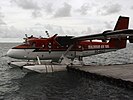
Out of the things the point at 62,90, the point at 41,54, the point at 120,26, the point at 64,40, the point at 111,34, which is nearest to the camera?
the point at 62,90

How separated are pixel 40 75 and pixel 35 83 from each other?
3.42 meters

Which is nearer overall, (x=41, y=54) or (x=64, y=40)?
(x=41, y=54)

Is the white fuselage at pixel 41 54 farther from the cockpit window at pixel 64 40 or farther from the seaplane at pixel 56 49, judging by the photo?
the cockpit window at pixel 64 40

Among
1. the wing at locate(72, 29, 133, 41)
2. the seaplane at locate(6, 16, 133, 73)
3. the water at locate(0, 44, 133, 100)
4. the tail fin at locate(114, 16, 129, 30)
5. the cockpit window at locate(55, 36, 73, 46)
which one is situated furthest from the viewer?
the tail fin at locate(114, 16, 129, 30)

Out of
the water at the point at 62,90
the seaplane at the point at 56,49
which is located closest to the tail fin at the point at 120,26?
the seaplane at the point at 56,49

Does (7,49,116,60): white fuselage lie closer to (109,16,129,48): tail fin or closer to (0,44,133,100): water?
(109,16,129,48): tail fin

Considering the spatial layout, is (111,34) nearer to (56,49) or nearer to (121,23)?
(56,49)

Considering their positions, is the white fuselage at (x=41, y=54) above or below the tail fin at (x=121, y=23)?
below

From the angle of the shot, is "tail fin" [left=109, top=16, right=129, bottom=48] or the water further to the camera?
"tail fin" [left=109, top=16, right=129, bottom=48]

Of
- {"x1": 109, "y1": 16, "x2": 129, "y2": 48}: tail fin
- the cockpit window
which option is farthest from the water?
{"x1": 109, "y1": 16, "x2": 129, "y2": 48}: tail fin

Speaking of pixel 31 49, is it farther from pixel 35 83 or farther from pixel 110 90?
pixel 110 90

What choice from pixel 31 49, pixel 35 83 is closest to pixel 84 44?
pixel 31 49

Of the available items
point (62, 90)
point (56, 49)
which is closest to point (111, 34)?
point (62, 90)

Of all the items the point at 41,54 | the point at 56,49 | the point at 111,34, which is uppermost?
the point at 111,34
